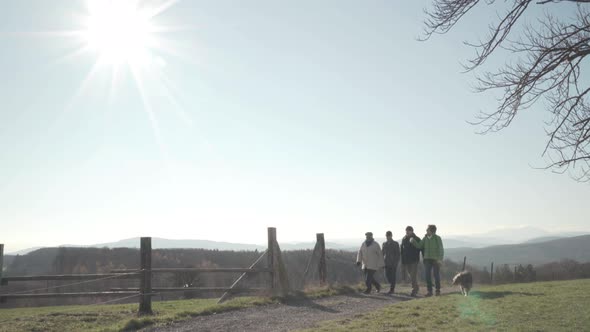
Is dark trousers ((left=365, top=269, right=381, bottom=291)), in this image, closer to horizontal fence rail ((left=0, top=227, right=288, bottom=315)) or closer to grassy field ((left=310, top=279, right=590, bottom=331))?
horizontal fence rail ((left=0, top=227, right=288, bottom=315))

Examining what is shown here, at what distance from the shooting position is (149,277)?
1199cm

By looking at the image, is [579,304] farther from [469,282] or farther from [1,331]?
[1,331]

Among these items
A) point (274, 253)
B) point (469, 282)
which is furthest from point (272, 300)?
point (469, 282)

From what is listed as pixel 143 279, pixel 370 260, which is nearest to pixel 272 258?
pixel 370 260

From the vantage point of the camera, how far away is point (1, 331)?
9859 mm

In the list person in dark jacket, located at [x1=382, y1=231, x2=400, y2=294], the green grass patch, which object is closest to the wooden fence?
the green grass patch

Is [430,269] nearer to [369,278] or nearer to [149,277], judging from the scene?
[369,278]

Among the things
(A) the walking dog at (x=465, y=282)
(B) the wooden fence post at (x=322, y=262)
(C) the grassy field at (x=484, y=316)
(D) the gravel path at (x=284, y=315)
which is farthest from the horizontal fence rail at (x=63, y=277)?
(A) the walking dog at (x=465, y=282)

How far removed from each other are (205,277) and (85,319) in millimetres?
26507

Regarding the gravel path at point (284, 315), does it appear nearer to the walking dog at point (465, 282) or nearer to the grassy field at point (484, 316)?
the grassy field at point (484, 316)

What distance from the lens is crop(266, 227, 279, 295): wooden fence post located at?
14656mm

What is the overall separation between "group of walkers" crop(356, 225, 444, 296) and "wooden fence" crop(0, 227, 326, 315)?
7.21ft

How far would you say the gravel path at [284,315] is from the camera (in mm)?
9844

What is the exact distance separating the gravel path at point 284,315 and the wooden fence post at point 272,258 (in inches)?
46.3
